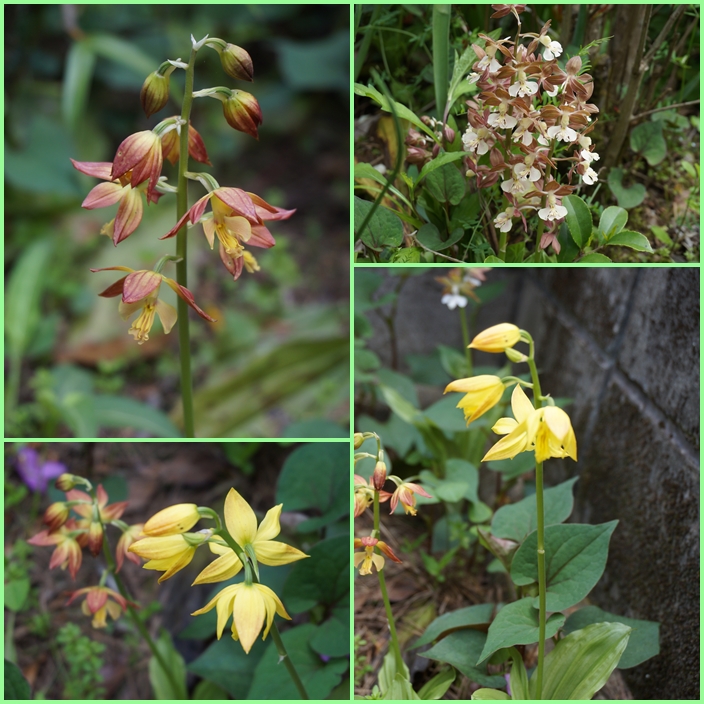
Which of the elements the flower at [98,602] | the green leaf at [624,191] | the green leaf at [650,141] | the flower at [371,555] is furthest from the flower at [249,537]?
the green leaf at [650,141]

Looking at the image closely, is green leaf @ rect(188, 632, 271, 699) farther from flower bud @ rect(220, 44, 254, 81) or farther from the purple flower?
flower bud @ rect(220, 44, 254, 81)

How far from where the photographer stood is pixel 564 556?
97 centimetres

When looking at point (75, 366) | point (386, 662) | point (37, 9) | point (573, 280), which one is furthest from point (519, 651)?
point (37, 9)

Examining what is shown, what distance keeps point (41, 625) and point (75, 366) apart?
0.92 metres

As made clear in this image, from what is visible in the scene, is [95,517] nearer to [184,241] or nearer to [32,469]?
[184,241]

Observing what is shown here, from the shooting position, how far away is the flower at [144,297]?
87 centimetres

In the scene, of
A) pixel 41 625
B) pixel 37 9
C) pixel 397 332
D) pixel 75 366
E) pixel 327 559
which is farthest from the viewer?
pixel 37 9

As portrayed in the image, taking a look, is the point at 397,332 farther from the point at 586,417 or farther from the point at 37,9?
the point at 37,9

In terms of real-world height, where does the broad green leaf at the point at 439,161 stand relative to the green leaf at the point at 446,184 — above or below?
above

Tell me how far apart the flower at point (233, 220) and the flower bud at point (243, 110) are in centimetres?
9

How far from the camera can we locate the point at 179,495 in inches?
62.6

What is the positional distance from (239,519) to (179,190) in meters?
0.46

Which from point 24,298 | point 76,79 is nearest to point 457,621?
point 24,298

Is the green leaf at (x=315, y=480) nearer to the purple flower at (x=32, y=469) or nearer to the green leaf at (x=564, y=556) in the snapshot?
the green leaf at (x=564, y=556)
